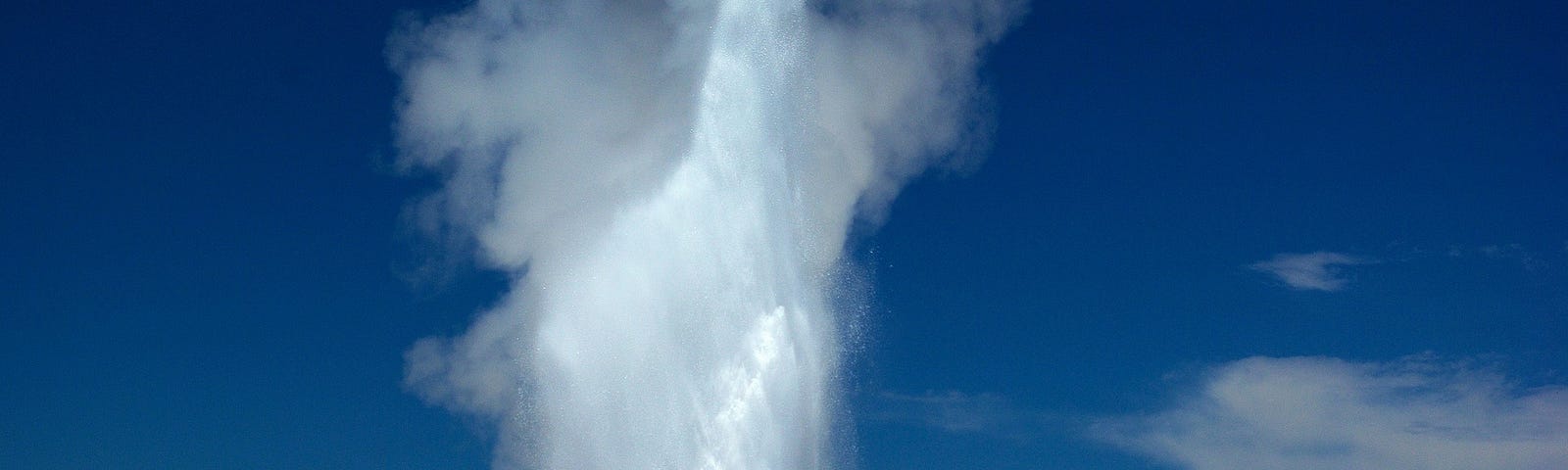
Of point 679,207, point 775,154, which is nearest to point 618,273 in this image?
point 679,207

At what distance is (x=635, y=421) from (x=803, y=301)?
1028 centimetres

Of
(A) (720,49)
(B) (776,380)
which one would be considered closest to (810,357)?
(B) (776,380)

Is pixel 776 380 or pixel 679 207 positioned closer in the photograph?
pixel 776 380

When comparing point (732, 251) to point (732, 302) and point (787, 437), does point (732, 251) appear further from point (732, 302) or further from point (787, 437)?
point (787, 437)

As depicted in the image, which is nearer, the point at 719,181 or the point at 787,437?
the point at 787,437

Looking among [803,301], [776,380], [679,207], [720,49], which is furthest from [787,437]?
[720,49]

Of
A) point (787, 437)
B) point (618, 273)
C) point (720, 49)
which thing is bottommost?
point (787, 437)

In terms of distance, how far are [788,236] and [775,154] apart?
4680mm

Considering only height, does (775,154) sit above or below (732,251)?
above

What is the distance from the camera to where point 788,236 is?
80312mm

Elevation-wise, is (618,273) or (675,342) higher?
(618,273)

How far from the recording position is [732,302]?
7856 centimetres

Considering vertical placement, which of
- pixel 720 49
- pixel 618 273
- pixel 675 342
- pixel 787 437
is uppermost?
pixel 720 49

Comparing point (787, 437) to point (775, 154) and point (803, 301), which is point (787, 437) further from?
point (775, 154)
